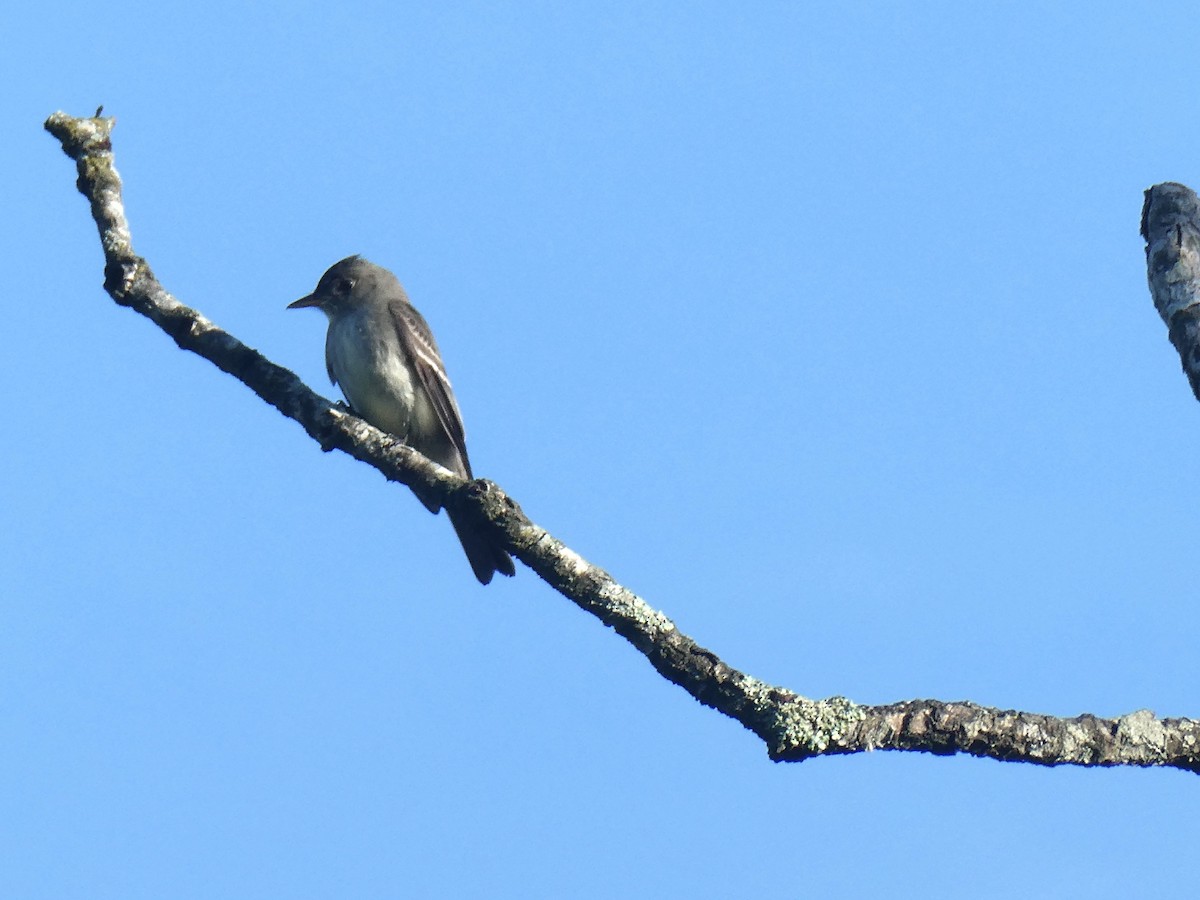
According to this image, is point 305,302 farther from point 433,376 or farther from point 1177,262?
point 1177,262

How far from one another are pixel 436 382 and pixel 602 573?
4.91 meters

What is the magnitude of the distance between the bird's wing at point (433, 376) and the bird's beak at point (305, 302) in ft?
2.99

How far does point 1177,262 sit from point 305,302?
7.36 metres

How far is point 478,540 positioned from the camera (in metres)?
8.80

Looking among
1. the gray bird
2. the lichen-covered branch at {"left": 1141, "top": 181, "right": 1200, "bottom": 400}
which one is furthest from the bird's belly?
the lichen-covered branch at {"left": 1141, "top": 181, "right": 1200, "bottom": 400}

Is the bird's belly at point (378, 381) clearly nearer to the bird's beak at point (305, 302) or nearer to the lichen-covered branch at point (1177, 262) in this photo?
the bird's beak at point (305, 302)

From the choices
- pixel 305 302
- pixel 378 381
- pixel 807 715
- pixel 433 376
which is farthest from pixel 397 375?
pixel 807 715

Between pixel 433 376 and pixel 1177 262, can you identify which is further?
pixel 433 376

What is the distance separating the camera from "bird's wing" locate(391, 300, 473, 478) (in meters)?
Result: 9.83

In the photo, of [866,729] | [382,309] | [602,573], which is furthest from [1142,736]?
[382,309]

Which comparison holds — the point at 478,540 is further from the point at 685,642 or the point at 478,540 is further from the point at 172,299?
the point at 685,642

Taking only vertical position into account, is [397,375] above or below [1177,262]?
above

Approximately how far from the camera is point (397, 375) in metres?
9.67

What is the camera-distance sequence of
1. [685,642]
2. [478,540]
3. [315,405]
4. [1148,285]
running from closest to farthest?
[685,642]
[1148,285]
[315,405]
[478,540]
